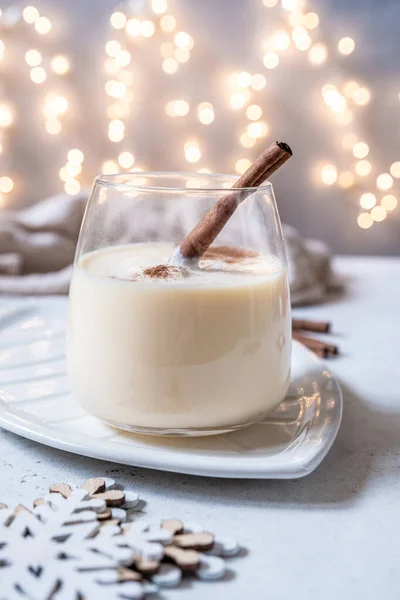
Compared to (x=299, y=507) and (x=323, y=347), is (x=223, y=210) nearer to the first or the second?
(x=299, y=507)

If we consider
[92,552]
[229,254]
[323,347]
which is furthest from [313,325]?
[92,552]

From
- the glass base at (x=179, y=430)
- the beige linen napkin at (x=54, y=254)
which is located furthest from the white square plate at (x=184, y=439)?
the beige linen napkin at (x=54, y=254)

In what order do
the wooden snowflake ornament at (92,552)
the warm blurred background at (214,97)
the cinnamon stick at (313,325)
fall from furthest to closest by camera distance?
the warm blurred background at (214,97), the cinnamon stick at (313,325), the wooden snowflake ornament at (92,552)

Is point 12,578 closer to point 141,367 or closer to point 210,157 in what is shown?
point 141,367

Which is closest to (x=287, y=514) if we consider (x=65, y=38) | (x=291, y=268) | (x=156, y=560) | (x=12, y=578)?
(x=156, y=560)

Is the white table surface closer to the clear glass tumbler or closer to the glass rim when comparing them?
the clear glass tumbler

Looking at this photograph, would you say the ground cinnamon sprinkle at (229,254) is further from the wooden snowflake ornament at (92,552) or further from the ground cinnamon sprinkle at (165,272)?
the wooden snowflake ornament at (92,552)
